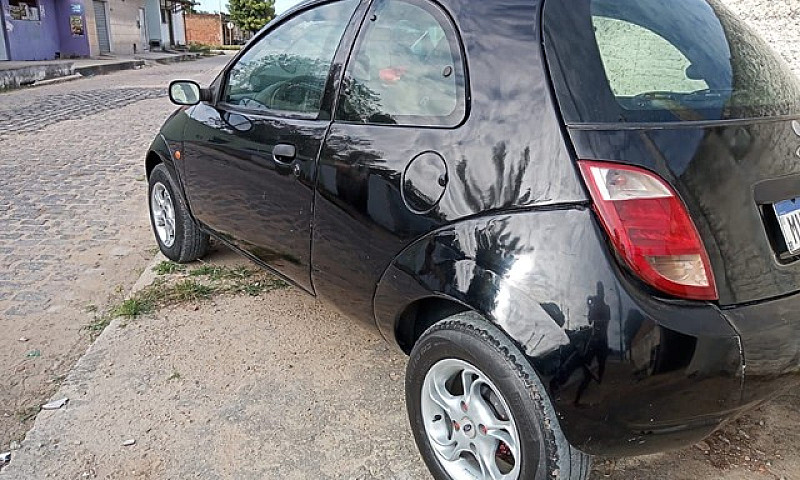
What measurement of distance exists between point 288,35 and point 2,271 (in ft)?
8.85

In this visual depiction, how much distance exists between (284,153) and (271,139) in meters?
0.16

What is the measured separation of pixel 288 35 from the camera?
321 cm

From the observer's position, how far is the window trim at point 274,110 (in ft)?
9.00

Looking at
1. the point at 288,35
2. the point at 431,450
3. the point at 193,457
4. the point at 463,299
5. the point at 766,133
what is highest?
the point at 288,35

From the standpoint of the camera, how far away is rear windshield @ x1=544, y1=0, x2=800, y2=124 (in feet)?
6.29

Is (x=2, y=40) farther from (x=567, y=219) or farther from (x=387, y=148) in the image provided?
(x=567, y=219)

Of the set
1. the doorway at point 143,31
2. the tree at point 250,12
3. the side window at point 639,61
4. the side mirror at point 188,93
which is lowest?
the side mirror at point 188,93

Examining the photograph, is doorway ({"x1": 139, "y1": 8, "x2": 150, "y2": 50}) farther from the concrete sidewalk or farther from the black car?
the black car

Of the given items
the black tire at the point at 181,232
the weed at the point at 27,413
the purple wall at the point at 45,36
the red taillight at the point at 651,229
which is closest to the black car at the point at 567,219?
the red taillight at the point at 651,229

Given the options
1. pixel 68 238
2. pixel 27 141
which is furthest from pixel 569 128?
pixel 27 141

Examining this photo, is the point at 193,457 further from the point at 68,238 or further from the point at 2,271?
the point at 68,238

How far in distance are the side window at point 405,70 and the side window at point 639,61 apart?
454mm

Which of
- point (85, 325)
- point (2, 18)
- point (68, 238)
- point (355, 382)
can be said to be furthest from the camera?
point (2, 18)

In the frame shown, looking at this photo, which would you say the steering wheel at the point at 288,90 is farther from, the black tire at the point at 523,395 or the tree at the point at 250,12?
the tree at the point at 250,12
